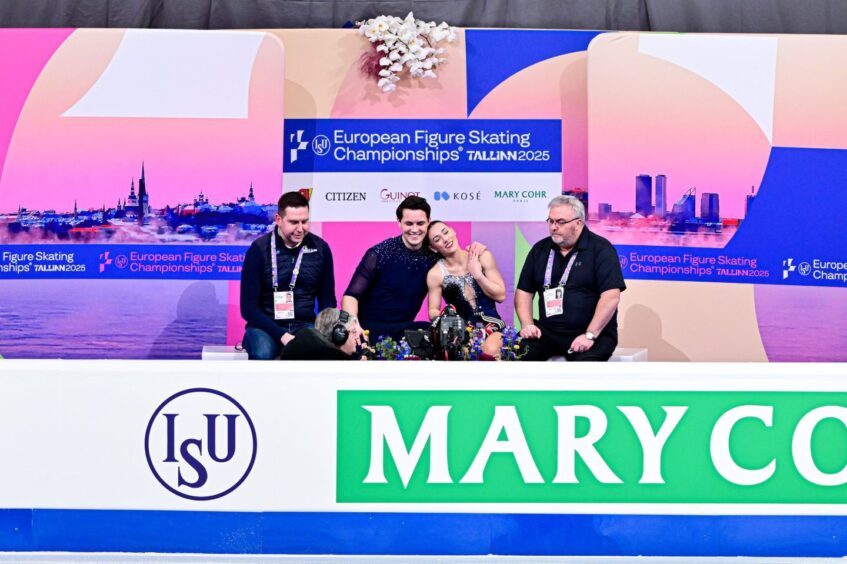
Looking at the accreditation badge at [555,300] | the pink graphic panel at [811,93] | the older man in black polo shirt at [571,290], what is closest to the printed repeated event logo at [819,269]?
the pink graphic panel at [811,93]

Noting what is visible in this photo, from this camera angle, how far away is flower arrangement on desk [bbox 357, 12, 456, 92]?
17.7 feet

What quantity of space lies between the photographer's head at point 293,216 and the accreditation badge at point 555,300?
3.67ft

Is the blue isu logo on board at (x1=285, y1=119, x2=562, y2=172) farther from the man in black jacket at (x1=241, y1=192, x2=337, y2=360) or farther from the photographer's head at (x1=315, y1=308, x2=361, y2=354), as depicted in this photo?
the photographer's head at (x1=315, y1=308, x2=361, y2=354)

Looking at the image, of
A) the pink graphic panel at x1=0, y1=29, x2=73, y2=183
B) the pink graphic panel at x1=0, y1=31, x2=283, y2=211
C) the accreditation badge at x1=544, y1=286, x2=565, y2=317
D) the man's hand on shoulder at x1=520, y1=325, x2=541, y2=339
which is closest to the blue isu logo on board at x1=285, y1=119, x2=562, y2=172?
the pink graphic panel at x1=0, y1=31, x2=283, y2=211

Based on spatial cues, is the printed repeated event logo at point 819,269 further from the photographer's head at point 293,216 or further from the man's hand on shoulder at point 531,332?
the photographer's head at point 293,216

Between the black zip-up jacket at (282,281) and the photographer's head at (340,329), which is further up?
the black zip-up jacket at (282,281)

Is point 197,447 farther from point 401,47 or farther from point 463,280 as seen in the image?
point 401,47

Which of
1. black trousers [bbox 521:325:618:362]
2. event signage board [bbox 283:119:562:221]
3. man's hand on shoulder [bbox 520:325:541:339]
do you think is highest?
event signage board [bbox 283:119:562:221]

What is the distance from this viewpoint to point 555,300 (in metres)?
4.15

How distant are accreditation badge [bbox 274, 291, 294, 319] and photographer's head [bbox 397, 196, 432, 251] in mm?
592

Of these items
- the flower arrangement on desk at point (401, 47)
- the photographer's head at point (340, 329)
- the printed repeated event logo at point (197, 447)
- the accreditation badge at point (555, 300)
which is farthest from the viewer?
the flower arrangement on desk at point (401, 47)

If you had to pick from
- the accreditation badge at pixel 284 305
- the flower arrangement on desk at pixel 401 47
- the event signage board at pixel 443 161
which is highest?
the flower arrangement on desk at pixel 401 47

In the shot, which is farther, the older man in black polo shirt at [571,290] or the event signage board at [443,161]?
the event signage board at [443,161]

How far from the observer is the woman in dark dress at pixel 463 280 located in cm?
421
